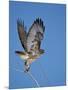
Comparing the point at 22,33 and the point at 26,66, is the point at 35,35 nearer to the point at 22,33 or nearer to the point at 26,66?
the point at 22,33

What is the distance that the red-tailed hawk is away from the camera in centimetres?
171

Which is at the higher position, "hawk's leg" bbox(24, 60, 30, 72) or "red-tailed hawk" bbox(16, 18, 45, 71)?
"red-tailed hawk" bbox(16, 18, 45, 71)

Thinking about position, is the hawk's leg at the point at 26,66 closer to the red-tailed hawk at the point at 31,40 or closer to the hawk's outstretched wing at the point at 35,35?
the red-tailed hawk at the point at 31,40

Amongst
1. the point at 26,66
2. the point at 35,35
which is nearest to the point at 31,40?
the point at 35,35

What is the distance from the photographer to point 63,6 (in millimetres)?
1815

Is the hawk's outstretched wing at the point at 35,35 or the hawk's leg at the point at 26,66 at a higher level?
the hawk's outstretched wing at the point at 35,35

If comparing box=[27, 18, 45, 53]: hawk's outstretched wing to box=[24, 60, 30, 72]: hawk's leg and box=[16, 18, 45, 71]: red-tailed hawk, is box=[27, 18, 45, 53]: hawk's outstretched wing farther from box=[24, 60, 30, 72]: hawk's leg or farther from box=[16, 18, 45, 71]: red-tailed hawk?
box=[24, 60, 30, 72]: hawk's leg

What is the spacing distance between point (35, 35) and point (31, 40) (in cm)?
6

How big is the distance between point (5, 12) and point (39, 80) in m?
0.66

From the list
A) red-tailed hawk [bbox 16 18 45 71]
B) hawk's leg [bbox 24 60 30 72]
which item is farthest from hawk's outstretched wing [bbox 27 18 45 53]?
hawk's leg [bbox 24 60 30 72]

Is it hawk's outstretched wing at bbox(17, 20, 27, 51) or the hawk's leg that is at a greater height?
hawk's outstretched wing at bbox(17, 20, 27, 51)

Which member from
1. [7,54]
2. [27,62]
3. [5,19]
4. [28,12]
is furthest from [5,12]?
[27,62]

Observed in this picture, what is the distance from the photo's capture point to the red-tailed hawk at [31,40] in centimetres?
171

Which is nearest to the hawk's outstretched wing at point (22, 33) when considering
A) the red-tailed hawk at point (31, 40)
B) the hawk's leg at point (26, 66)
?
the red-tailed hawk at point (31, 40)
